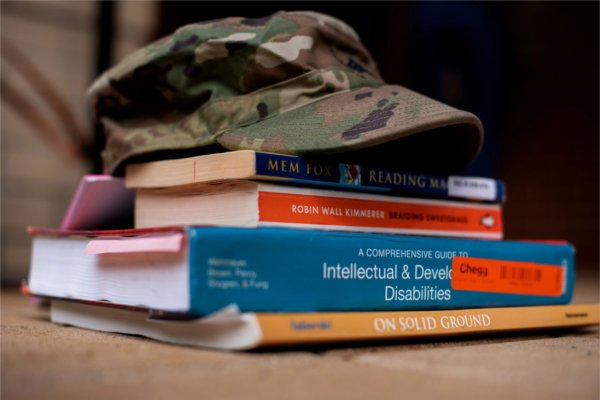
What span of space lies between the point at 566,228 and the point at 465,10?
39.8 inches

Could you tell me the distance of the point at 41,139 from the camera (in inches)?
82.7

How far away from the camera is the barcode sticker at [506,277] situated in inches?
28.9

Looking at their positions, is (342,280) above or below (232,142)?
below

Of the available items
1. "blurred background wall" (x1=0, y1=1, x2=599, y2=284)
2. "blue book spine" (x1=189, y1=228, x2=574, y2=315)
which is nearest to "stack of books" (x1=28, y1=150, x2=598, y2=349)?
"blue book spine" (x1=189, y1=228, x2=574, y2=315)

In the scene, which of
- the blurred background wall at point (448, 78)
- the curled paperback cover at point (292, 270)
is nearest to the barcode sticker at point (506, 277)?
the curled paperback cover at point (292, 270)

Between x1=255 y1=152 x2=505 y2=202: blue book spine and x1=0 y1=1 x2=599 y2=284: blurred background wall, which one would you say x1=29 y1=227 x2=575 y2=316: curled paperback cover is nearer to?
x1=255 y1=152 x2=505 y2=202: blue book spine

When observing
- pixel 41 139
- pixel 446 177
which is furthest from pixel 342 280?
pixel 41 139

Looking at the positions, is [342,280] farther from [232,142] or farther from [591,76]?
[591,76]

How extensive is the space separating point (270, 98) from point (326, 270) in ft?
0.66

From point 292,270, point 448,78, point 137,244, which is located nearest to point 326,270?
point 292,270

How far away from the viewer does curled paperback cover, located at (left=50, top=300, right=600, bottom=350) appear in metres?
0.57

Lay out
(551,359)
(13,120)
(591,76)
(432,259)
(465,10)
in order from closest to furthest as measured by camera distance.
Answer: (551,359), (432,259), (13,120), (465,10), (591,76)

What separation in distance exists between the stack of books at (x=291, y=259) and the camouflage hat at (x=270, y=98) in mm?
31

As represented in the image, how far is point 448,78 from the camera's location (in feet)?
7.52
